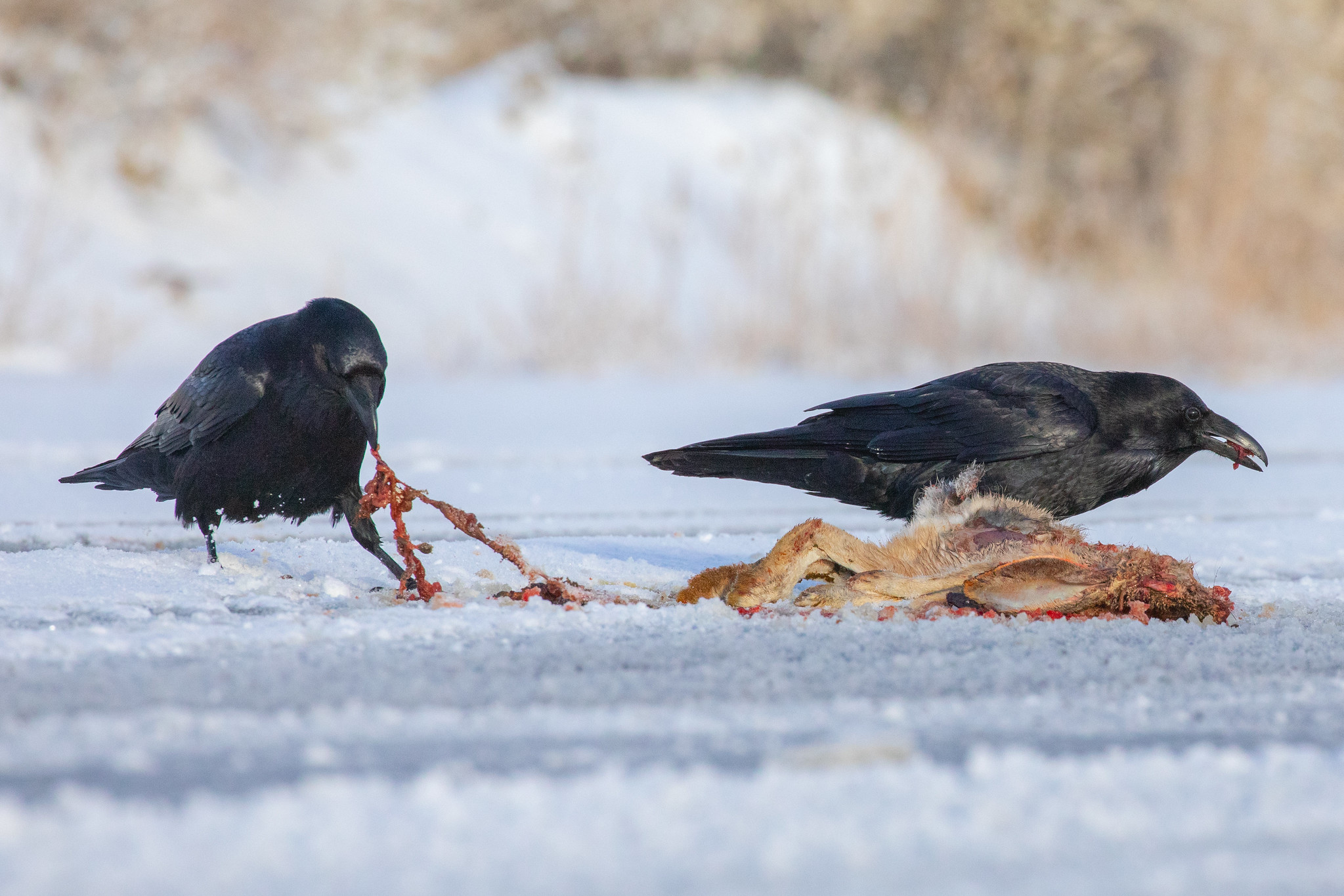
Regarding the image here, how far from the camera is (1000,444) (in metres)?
3.72

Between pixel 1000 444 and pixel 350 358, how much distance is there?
1.68 m

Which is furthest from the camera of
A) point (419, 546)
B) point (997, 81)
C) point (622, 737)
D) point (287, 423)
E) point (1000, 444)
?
point (997, 81)

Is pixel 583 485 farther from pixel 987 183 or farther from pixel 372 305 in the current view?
pixel 987 183

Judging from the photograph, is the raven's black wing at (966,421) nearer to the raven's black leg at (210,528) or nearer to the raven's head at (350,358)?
the raven's head at (350,358)

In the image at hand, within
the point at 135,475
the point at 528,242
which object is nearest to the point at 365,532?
the point at 135,475

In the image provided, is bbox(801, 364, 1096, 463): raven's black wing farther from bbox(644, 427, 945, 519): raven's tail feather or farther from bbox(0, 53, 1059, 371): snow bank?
bbox(0, 53, 1059, 371): snow bank

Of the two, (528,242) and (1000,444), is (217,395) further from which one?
(528,242)

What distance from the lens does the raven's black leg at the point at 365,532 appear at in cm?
352

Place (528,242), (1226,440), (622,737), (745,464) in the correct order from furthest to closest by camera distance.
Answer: (528,242) → (1226,440) → (745,464) → (622,737)

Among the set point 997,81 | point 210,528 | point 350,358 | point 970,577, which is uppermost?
point 997,81

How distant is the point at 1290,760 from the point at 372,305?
11642 millimetres

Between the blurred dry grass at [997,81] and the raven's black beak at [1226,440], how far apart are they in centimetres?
776

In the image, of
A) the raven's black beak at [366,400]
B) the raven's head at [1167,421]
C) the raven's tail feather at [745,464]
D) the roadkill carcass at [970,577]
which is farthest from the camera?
the raven's head at [1167,421]

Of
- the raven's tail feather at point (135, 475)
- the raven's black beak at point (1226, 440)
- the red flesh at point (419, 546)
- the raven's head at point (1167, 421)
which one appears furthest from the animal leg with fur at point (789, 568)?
the raven's tail feather at point (135, 475)
